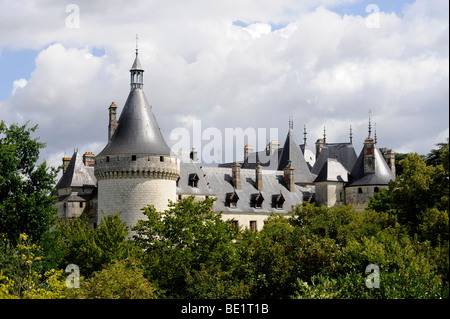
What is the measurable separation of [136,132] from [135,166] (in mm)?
2660

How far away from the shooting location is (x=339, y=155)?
76938mm

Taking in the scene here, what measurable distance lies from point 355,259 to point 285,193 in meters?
42.6

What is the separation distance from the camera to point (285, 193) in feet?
235

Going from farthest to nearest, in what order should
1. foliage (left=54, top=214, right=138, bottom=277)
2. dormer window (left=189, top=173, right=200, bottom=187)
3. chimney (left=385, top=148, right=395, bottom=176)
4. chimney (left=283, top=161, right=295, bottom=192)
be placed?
1. chimney (left=385, top=148, right=395, bottom=176)
2. chimney (left=283, top=161, right=295, bottom=192)
3. dormer window (left=189, top=173, right=200, bottom=187)
4. foliage (left=54, top=214, right=138, bottom=277)

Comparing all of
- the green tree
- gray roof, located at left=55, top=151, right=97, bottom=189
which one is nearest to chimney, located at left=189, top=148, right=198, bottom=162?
gray roof, located at left=55, top=151, right=97, bottom=189

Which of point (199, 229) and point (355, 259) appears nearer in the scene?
point (355, 259)

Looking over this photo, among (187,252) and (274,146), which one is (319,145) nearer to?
(274,146)

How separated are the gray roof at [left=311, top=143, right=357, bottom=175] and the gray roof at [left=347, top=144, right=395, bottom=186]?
16.1ft

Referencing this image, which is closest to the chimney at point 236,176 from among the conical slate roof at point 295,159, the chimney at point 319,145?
the conical slate roof at point 295,159

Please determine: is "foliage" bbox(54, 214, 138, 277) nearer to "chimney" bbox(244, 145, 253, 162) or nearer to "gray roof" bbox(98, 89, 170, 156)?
"gray roof" bbox(98, 89, 170, 156)

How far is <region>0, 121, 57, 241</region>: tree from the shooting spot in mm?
39594
